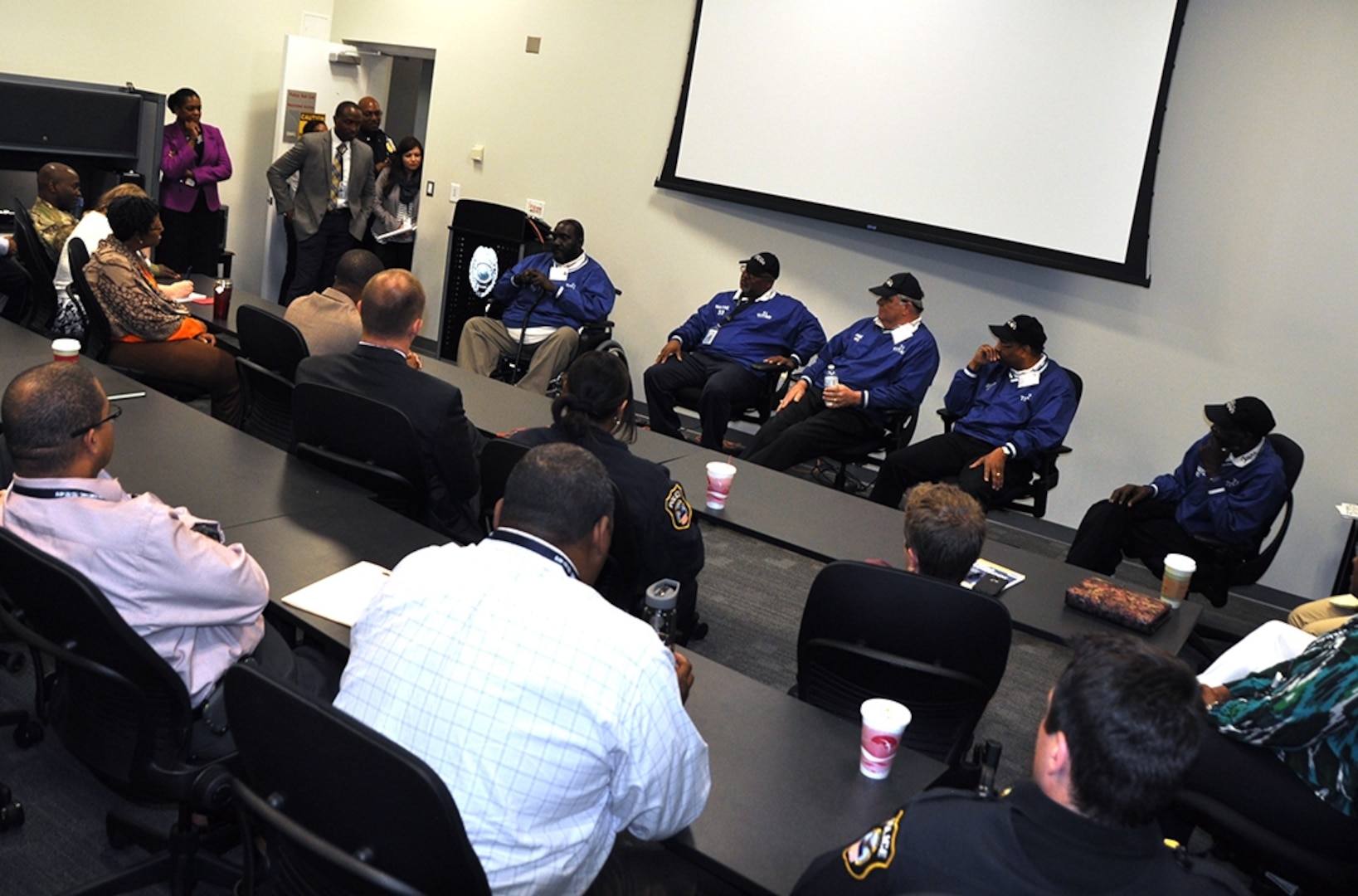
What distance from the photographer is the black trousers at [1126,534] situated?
475 cm

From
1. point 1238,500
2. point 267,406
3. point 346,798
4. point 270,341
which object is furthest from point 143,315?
point 1238,500

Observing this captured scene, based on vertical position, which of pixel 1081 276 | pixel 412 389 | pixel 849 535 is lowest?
pixel 849 535

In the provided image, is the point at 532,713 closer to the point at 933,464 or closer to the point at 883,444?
the point at 933,464

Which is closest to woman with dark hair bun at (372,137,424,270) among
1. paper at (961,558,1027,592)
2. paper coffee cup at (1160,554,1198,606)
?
paper at (961,558,1027,592)

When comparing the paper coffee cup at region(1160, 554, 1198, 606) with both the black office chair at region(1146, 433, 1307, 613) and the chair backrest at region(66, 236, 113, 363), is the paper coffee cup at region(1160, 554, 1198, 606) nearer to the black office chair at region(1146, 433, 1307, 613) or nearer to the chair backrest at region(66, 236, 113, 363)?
the black office chair at region(1146, 433, 1307, 613)

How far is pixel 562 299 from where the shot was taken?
6.74 meters

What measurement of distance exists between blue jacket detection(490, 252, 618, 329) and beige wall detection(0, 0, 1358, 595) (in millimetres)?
629

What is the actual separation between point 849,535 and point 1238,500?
1.99 meters

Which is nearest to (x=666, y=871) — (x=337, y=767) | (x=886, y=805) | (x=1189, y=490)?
(x=886, y=805)

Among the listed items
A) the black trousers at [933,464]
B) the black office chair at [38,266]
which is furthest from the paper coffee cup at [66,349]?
the black trousers at [933,464]

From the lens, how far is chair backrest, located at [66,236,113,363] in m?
4.52

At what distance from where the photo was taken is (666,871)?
1.97 m

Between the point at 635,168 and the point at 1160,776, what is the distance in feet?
21.1

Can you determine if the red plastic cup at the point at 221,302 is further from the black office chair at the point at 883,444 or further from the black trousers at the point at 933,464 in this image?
the black trousers at the point at 933,464
